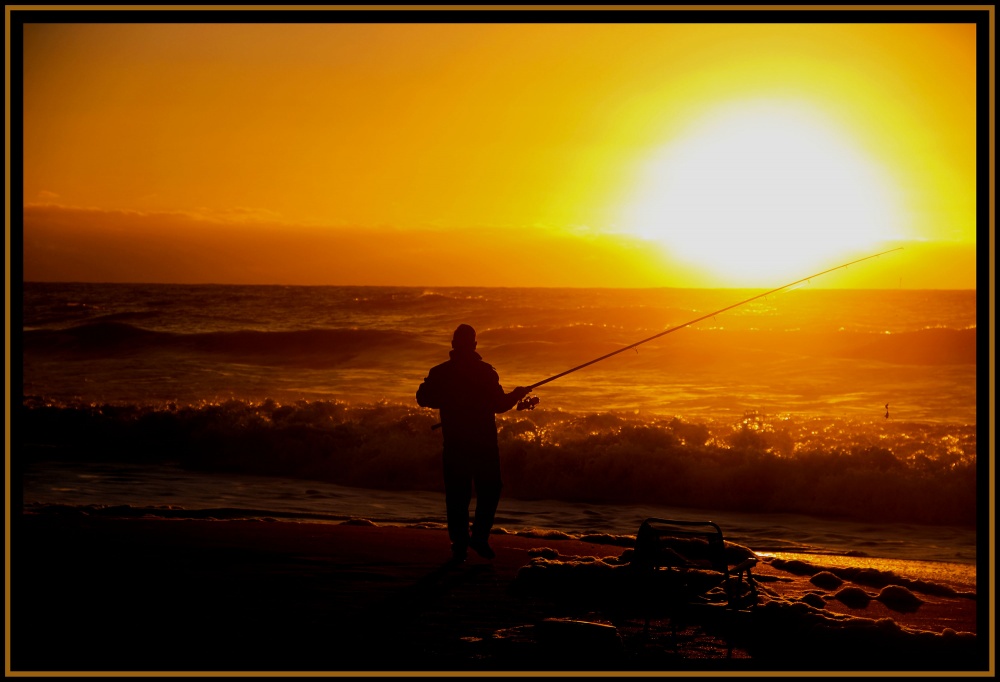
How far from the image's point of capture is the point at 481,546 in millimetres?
7328

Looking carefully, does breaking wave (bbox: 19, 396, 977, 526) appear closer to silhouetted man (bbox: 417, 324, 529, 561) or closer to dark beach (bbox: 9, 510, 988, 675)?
dark beach (bbox: 9, 510, 988, 675)

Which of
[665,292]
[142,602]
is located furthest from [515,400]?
[665,292]

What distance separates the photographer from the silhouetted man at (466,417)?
7.12 m

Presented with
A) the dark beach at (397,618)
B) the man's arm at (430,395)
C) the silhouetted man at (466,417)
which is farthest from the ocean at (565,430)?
the silhouetted man at (466,417)

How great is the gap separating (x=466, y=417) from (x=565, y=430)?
851 centimetres

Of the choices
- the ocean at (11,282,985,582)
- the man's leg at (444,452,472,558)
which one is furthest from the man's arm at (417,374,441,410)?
the ocean at (11,282,985,582)

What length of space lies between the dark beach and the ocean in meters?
0.97

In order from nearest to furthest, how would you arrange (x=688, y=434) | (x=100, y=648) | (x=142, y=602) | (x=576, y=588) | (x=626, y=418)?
(x=100, y=648) < (x=142, y=602) < (x=576, y=588) < (x=688, y=434) < (x=626, y=418)

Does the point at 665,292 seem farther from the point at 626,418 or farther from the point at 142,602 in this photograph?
the point at 142,602

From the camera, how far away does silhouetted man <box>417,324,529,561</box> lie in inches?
280

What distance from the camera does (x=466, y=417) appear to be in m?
7.12

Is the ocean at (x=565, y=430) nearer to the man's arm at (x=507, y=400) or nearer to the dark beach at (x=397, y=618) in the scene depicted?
the dark beach at (x=397, y=618)

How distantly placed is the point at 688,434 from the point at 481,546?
808cm

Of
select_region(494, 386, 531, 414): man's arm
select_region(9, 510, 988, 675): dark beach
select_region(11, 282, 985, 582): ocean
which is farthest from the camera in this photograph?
select_region(11, 282, 985, 582): ocean
